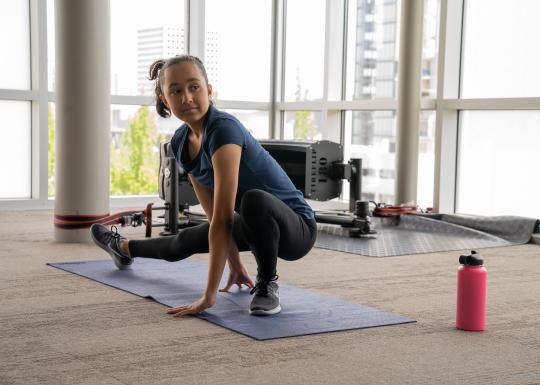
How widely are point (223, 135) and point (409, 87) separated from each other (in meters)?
3.86

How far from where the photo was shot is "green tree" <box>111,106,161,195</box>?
761 centimetres

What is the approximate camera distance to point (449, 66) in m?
6.46

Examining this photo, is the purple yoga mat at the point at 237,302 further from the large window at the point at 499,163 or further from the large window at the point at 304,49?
the large window at the point at 304,49

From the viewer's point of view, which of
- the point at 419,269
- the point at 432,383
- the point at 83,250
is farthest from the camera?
the point at 83,250

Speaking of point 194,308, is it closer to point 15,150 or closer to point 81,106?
point 81,106

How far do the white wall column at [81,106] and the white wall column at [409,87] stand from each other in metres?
2.54

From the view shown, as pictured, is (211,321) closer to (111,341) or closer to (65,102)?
(111,341)

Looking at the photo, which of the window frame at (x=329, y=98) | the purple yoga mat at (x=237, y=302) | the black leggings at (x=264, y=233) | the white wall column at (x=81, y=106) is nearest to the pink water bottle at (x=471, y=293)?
the purple yoga mat at (x=237, y=302)

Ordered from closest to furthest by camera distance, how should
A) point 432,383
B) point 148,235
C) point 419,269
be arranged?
point 432,383
point 419,269
point 148,235

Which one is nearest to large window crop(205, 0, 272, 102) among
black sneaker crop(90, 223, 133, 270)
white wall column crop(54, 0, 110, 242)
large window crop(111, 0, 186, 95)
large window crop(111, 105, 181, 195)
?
large window crop(111, 0, 186, 95)

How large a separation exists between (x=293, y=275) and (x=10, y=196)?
3.91 metres

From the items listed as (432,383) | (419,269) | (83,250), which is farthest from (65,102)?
(432,383)

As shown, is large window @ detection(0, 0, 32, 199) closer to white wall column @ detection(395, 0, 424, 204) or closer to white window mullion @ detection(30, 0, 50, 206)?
white window mullion @ detection(30, 0, 50, 206)

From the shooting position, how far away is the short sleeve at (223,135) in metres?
2.83
